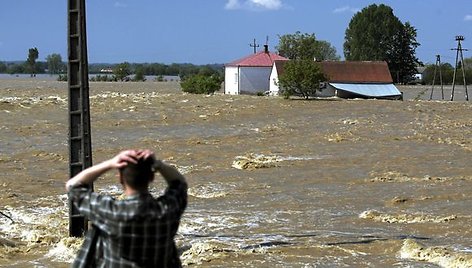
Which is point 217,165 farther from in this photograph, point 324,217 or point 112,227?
point 112,227

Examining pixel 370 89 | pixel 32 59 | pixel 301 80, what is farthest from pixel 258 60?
pixel 32 59

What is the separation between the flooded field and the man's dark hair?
20.9 feet

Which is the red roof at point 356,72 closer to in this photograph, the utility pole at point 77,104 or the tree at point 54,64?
the utility pole at point 77,104

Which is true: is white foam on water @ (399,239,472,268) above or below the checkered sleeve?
below

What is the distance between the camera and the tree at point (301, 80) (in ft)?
138

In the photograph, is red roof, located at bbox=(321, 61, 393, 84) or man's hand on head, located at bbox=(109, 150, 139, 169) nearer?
man's hand on head, located at bbox=(109, 150, 139, 169)

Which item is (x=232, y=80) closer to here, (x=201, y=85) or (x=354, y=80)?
(x=201, y=85)

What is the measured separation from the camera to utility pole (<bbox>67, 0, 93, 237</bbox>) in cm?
1138

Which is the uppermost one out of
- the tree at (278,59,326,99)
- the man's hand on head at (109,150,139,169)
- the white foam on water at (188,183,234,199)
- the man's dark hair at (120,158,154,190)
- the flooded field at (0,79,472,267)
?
the man's hand on head at (109,150,139,169)

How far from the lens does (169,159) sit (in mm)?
20984

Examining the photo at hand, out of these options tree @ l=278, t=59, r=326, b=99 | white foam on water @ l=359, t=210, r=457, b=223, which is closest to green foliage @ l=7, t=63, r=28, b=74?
tree @ l=278, t=59, r=326, b=99

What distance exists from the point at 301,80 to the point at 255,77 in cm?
1310

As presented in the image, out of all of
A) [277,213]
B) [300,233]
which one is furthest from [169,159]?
[300,233]

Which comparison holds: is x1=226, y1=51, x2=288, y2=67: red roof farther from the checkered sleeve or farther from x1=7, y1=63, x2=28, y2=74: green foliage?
x1=7, y1=63, x2=28, y2=74: green foliage
